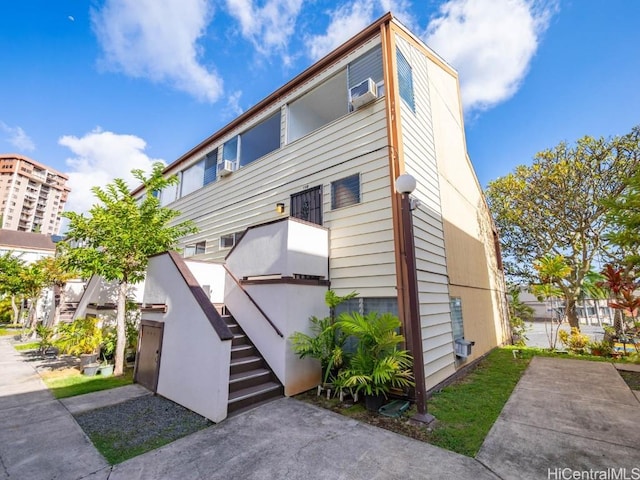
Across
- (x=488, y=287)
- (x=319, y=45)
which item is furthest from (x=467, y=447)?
(x=319, y=45)

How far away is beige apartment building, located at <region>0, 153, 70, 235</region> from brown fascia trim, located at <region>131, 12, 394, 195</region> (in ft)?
274

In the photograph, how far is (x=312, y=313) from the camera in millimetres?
5875

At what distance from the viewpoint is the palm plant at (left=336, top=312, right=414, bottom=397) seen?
445 centimetres

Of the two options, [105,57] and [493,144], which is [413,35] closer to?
[493,144]

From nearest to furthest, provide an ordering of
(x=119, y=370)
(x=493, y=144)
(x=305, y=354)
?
(x=305, y=354), (x=119, y=370), (x=493, y=144)

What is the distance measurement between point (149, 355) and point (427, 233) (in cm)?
695

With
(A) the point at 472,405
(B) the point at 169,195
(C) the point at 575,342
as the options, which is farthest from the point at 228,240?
(C) the point at 575,342

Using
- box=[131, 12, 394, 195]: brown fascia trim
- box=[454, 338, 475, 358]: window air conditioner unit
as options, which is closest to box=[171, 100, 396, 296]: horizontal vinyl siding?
box=[131, 12, 394, 195]: brown fascia trim

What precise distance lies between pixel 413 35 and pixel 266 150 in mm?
5490

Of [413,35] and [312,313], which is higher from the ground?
[413,35]

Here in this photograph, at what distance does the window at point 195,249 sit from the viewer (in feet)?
36.3

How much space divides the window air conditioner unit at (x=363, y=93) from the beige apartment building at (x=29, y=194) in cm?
8967

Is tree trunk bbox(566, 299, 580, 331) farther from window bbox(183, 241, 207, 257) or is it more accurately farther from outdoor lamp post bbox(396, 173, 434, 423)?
window bbox(183, 241, 207, 257)

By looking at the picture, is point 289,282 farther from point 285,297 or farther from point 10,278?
point 10,278
